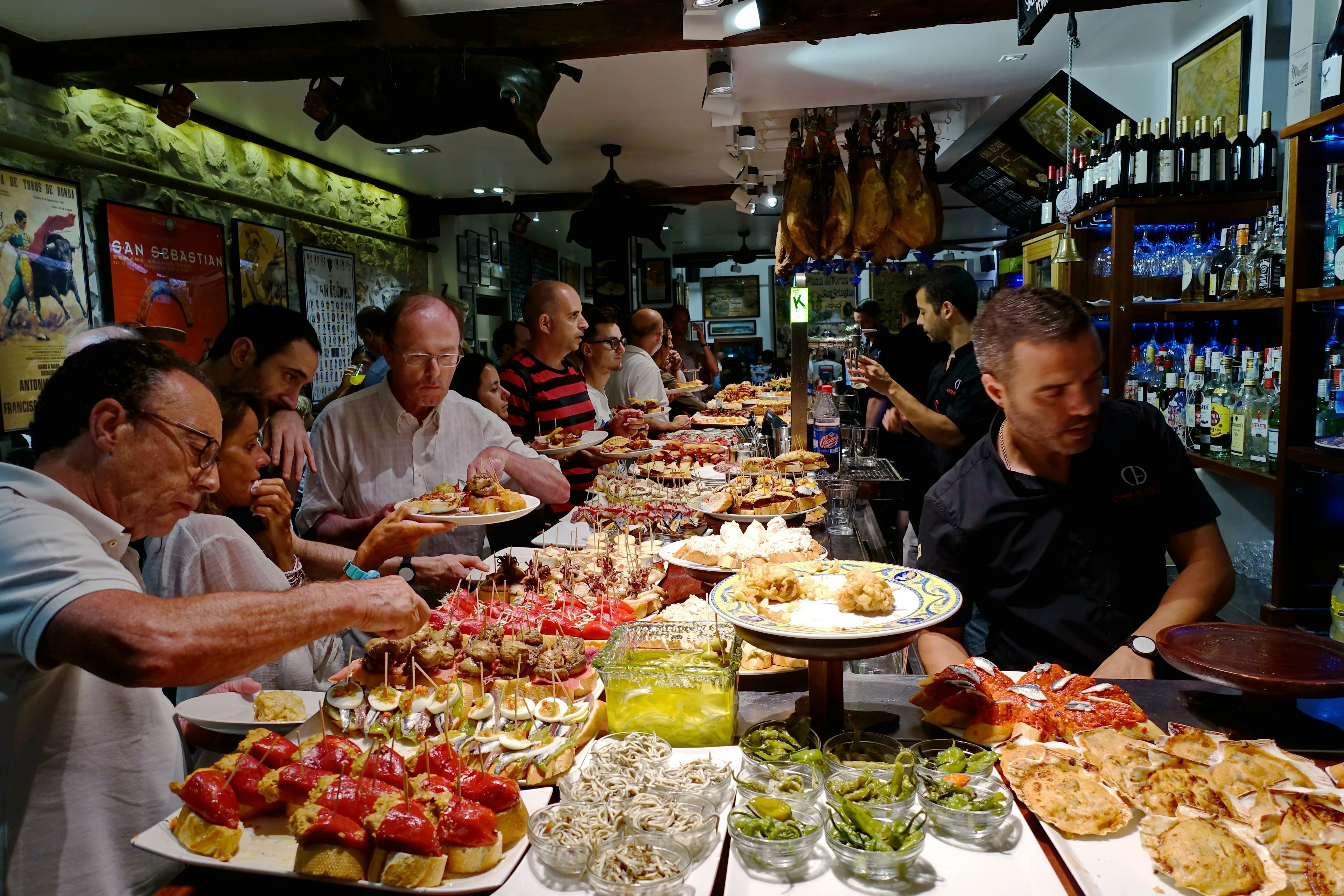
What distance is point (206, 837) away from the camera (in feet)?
4.08

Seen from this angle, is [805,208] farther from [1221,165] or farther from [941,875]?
[941,875]

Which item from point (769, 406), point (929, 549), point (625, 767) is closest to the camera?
point (625, 767)

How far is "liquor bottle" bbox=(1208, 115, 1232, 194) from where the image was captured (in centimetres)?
519

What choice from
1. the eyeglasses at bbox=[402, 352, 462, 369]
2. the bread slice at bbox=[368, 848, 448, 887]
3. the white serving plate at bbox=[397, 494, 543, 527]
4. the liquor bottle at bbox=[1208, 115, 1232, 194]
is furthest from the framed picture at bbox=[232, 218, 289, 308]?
the liquor bottle at bbox=[1208, 115, 1232, 194]

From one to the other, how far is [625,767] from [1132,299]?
5.88 m

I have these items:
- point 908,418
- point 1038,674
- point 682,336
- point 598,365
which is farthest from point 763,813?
point 682,336

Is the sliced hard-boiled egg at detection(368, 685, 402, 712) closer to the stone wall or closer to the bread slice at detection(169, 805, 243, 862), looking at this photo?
the bread slice at detection(169, 805, 243, 862)

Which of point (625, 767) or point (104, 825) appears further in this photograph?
point (104, 825)

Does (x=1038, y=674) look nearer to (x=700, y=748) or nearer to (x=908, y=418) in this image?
(x=700, y=748)

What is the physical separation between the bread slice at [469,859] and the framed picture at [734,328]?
19.9m

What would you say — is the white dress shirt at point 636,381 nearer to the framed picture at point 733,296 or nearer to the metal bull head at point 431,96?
the metal bull head at point 431,96

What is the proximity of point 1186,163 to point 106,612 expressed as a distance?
6.40 meters

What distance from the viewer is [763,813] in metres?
1.23

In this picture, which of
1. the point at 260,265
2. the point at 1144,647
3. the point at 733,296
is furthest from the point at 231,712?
the point at 733,296
